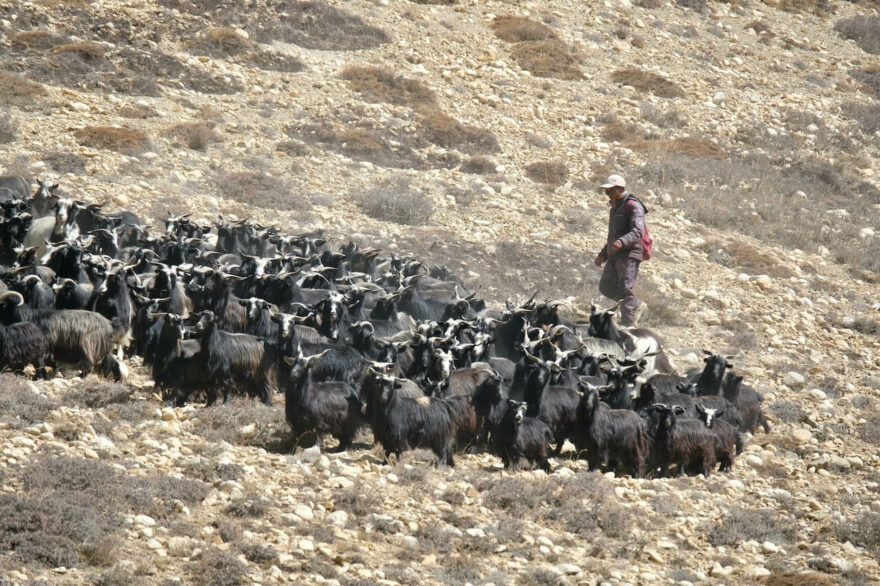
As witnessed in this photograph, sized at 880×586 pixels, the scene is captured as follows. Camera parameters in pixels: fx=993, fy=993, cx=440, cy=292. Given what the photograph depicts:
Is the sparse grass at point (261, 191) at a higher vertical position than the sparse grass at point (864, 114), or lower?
lower

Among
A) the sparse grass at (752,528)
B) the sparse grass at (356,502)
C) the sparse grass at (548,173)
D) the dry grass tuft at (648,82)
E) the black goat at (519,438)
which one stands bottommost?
the sparse grass at (548,173)

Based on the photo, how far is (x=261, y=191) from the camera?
1791cm

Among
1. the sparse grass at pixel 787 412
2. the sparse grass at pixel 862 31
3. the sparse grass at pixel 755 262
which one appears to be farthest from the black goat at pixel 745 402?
the sparse grass at pixel 862 31

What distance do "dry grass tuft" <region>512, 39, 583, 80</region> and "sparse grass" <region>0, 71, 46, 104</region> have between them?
478 inches

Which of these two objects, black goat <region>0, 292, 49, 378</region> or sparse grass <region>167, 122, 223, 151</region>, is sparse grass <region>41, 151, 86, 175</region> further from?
black goat <region>0, 292, 49, 378</region>

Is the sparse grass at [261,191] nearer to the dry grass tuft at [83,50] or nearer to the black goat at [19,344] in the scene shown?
the dry grass tuft at [83,50]

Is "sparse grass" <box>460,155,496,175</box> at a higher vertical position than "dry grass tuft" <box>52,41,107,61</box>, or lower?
lower

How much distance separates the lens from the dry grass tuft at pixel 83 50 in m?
21.4

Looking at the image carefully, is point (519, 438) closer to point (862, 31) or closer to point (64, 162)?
point (64, 162)

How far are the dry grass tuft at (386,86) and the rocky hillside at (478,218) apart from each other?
0.08 meters

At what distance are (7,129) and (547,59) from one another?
1405 cm

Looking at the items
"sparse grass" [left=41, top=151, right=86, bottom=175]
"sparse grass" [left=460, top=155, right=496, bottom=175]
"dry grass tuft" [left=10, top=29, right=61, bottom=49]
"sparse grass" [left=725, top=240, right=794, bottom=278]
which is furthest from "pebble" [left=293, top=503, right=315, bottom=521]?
"dry grass tuft" [left=10, top=29, right=61, bottom=49]

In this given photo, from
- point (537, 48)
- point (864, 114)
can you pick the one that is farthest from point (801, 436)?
point (864, 114)

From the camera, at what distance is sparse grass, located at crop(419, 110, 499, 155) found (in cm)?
2178
